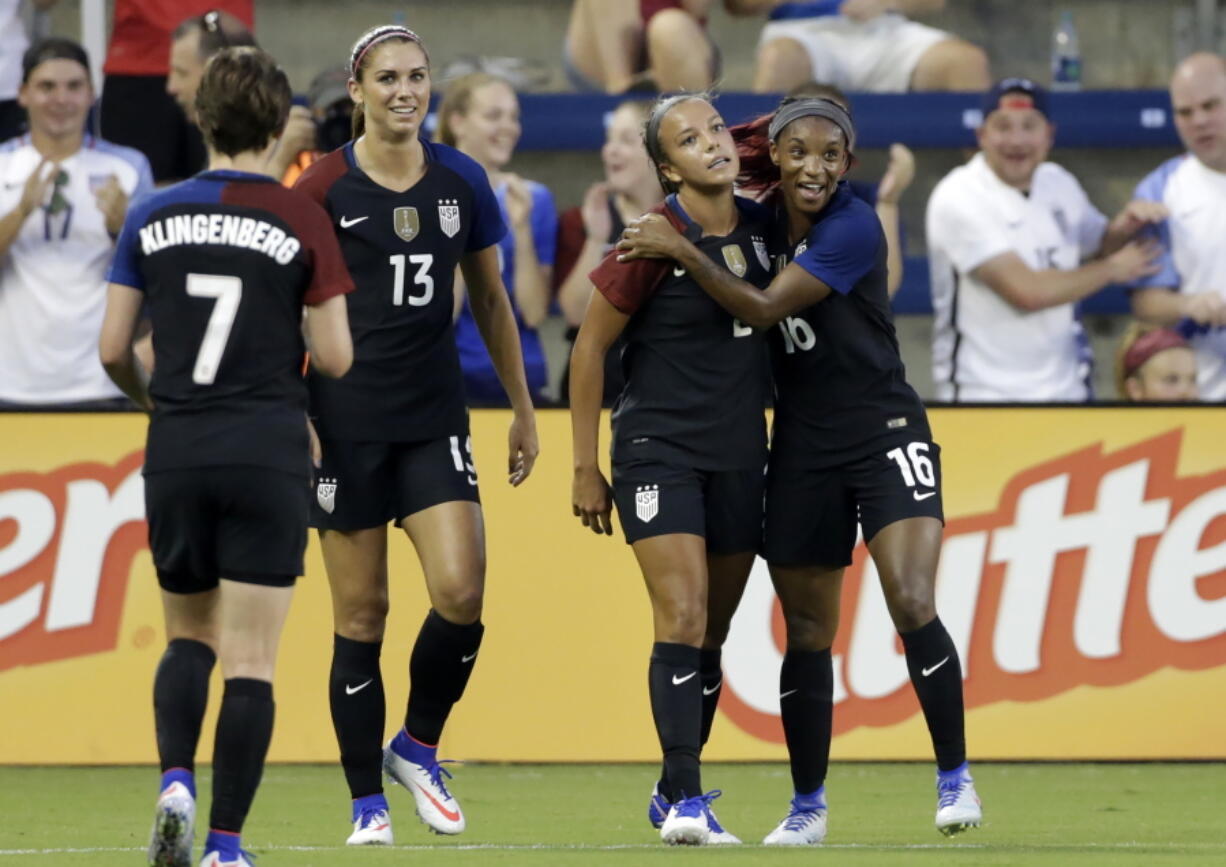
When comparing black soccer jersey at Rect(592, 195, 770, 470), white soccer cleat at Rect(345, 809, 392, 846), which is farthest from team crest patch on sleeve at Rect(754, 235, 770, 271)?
white soccer cleat at Rect(345, 809, 392, 846)

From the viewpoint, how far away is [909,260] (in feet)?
38.6

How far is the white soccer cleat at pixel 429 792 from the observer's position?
6872mm

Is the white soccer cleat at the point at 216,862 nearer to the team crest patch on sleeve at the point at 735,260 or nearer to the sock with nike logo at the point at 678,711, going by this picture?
the sock with nike logo at the point at 678,711

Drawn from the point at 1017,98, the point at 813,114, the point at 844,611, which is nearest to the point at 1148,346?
the point at 1017,98

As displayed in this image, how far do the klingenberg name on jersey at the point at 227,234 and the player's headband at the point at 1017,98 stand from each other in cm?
555

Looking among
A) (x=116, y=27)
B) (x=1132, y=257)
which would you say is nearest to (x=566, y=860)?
(x=1132, y=257)

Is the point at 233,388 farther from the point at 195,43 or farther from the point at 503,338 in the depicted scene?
the point at 195,43

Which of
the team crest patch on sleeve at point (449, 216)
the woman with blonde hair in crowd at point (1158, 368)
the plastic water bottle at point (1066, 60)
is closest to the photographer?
the team crest patch on sleeve at point (449, 216)

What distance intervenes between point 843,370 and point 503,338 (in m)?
1.03

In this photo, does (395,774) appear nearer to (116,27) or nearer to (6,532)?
(6,532)

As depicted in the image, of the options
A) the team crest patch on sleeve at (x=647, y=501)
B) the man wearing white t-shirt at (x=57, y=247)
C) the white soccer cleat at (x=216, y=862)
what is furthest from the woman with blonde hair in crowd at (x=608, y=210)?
the white soccer cleat at (x=216, y=862)

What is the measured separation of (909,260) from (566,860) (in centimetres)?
628

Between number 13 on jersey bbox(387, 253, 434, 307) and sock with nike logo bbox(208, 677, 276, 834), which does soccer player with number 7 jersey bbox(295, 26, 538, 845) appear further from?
sock with nike logo bbox(208, 677, 276, 834)

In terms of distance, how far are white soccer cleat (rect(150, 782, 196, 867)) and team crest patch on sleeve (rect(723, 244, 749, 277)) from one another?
2.36 meters
